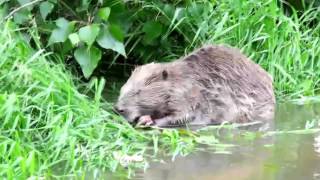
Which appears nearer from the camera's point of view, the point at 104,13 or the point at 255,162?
the point at 255,162

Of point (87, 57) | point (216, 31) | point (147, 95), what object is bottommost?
point (147, 95)

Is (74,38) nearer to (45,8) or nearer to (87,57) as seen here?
(87,57)

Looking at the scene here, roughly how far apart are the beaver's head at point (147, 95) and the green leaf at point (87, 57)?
268 mm

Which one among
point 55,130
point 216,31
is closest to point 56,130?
point 55,130

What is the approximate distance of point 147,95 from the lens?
5.42 m

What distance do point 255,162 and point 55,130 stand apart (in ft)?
3.59

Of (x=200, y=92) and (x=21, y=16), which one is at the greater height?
(x=21, y=16)

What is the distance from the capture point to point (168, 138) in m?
4.71

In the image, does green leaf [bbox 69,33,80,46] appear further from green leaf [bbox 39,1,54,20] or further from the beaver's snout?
the beaver's snout

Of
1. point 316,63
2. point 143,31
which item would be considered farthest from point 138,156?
point 316,63

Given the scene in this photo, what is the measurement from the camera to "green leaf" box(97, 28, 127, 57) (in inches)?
212

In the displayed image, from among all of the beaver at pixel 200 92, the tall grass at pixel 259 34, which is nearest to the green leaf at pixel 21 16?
the beaver at pixel 200 92

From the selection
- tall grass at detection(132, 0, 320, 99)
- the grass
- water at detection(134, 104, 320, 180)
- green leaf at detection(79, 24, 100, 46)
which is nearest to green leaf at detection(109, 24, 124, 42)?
green leaf at detection(79, 24, 100, 46)

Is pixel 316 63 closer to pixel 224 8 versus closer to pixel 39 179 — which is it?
pixel 224 8
